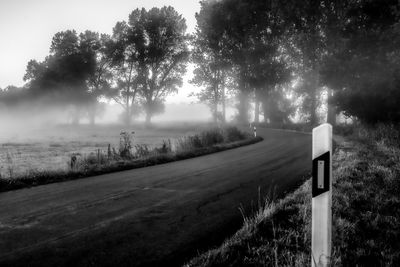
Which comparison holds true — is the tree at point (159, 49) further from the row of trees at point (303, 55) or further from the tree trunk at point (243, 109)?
the tree trunk at point (243, 109)

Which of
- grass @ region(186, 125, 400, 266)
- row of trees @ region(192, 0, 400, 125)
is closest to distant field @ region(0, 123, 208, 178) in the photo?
grass @ region(186, 125, 400, 266)

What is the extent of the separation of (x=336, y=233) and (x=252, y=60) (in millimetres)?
36718

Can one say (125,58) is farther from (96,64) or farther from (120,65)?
(96,64)

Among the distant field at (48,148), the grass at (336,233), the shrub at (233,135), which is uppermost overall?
the shrub at (233,135)

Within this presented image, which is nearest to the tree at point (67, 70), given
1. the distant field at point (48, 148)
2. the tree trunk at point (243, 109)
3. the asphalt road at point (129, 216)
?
the distant field at point (48, 148)

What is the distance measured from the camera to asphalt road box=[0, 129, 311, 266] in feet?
11.9

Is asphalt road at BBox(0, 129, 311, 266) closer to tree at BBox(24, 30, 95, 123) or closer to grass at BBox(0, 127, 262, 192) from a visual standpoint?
grass at BBox(0, 127, 262, 192)

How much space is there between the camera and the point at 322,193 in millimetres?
2504

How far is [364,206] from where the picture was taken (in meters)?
4.96

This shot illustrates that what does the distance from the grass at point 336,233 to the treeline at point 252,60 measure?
1352 cm

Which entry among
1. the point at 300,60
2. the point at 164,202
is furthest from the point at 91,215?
the point at 300,60

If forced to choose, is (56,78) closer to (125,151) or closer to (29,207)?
(125,151)

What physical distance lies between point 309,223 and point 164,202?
281 centimetres

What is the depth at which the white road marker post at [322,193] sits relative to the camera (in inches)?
97.2
